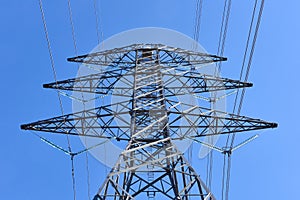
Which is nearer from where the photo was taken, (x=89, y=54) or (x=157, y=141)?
(x=157, y=141)

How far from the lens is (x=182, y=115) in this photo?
1230 cm

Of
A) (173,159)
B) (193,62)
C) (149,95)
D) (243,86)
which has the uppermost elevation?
(193,62)

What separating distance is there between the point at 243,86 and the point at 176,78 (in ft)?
7.67

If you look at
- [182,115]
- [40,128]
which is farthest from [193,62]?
[40,128]

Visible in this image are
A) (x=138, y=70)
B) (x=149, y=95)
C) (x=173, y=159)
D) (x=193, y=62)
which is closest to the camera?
(x=173, y=159)

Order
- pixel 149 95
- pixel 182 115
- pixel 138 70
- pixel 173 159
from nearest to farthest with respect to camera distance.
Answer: pixel 173 159 < pixel 182 115 < pixel 149 95 < pixel 138 70

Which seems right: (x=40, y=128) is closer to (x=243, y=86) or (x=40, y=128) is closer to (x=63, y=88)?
(x=63, y=88)

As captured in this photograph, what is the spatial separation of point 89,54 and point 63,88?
3.07 metres

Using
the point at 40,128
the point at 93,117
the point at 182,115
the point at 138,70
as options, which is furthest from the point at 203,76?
the point at 40,128

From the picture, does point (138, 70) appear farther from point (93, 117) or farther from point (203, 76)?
point (93, 117)

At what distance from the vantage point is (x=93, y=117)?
12445 millimetres

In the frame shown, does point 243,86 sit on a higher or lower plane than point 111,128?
higher

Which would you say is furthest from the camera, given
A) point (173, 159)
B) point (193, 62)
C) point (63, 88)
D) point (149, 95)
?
point (193, 62)

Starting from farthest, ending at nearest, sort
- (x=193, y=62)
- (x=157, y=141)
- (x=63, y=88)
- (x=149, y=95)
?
(x=193, y=62) → (x=63, y=88) → (x=149, y=95) → (x=157, y=141)
